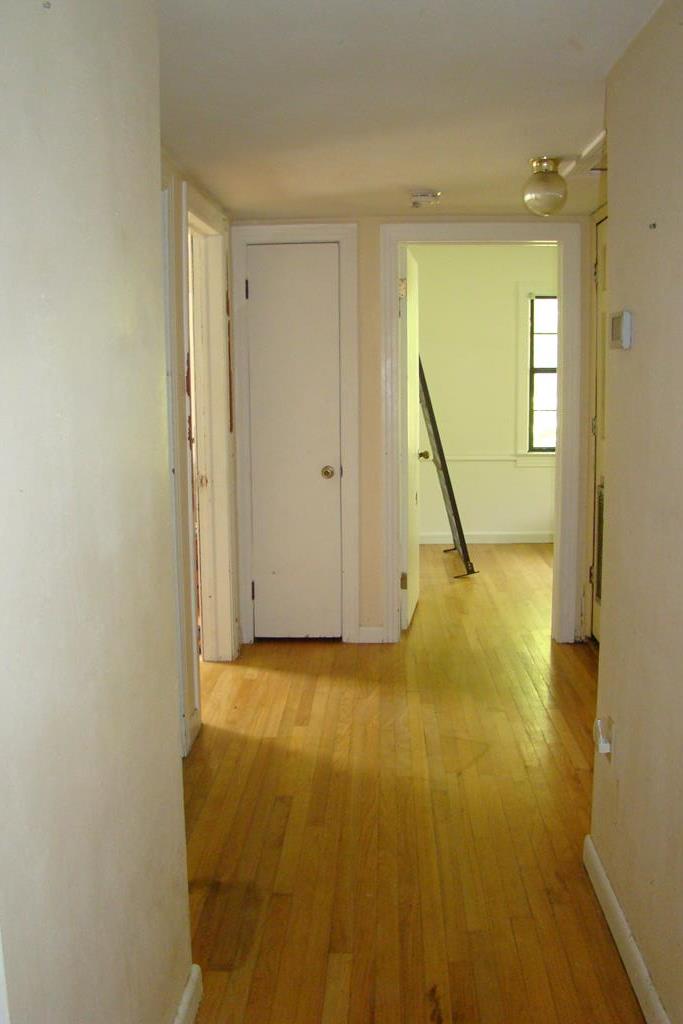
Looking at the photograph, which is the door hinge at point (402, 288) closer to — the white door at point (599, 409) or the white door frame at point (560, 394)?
the white door frame at point (560, 394)

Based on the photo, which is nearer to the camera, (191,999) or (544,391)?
(191,999)

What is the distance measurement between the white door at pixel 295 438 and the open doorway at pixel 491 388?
8.26 ft

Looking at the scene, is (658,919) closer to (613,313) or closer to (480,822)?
(480,822)

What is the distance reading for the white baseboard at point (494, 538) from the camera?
7.84 m

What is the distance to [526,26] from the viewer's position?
216 cm

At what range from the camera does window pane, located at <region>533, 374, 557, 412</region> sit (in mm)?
7684

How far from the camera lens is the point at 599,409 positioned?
15.5 feet

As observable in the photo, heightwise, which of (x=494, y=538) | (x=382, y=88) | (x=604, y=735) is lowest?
(x=494, y=538)

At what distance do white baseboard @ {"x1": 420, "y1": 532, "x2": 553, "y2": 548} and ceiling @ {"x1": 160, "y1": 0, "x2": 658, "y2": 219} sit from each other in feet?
13.9

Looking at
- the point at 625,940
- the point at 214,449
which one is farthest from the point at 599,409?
the point at 625,940

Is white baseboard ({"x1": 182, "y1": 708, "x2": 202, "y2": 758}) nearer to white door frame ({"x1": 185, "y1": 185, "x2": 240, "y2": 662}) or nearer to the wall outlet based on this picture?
white door frame ({"x1": 185, "y1": 185, "x2": 240, "y2": 662})

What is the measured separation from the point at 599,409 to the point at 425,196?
1.53 m

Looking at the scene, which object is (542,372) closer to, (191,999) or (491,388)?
(491,388)

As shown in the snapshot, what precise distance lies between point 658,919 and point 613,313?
5.04 feet
